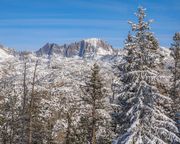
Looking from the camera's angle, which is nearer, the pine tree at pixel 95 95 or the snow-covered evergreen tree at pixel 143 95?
the snow-covered evergreen tree at pixel 143 95

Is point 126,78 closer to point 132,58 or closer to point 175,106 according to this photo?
point 132,58

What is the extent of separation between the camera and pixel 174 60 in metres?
45.4

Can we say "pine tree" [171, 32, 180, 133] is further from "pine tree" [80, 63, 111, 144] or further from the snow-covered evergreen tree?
the snow-covered evergreen tree

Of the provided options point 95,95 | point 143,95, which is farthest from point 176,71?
point 143,95

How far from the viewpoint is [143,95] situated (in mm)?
29859

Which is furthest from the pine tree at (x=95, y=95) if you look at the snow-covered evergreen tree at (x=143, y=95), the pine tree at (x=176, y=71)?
the snow-covered evergreen tree at (x=143, y=95)

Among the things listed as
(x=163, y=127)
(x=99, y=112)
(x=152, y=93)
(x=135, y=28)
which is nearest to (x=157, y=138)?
(x=163, y=127)

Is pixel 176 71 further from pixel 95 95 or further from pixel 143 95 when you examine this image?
pixel 143 95

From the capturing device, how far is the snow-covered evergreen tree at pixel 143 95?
1150 inches

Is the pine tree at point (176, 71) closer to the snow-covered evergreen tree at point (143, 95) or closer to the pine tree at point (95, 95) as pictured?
the pine tree at point (95, 95)

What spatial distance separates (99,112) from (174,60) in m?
10.6

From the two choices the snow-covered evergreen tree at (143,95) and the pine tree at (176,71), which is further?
the pine tree at (176,71)

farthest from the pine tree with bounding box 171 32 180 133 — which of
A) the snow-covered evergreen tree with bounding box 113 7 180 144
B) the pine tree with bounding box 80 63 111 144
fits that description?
the snow-covered evergreen tree with bounding box 113 7 180 144

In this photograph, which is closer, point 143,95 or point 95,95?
point 143,95
